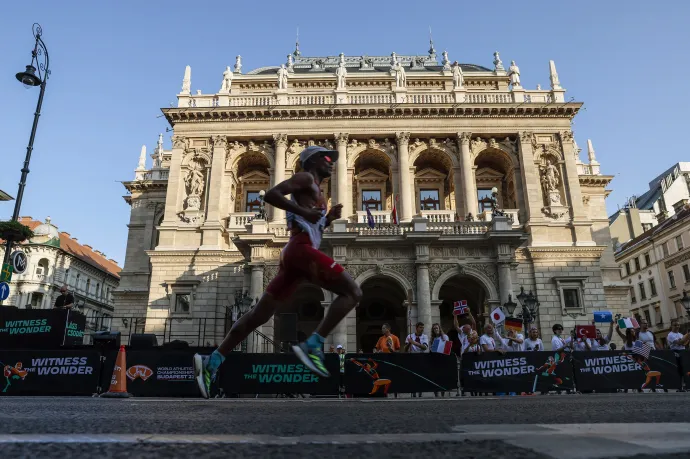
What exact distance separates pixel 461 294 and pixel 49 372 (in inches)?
822

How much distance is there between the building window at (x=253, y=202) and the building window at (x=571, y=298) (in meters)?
A: 18.9

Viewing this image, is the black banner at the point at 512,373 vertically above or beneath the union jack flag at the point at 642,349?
beneath

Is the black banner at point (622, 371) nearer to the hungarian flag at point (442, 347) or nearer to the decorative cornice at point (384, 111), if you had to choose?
the hungarian flag at point (442, 347)

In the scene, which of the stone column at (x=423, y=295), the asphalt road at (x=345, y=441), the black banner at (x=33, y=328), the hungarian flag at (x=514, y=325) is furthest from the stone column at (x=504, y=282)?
the asphalt road at (x=345, y=441)

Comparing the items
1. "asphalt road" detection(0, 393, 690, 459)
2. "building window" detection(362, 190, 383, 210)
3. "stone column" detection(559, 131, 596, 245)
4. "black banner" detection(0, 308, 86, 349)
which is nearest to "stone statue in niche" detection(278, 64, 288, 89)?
"building window" detection(362, 190, 383, 210)

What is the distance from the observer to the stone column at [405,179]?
91.7 ft

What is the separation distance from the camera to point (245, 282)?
939 inches

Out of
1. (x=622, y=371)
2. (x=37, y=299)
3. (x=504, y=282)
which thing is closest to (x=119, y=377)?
(x=622, y=371)

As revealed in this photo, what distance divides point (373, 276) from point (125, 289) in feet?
62.0

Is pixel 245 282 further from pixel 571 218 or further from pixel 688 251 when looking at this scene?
pixel 688 251

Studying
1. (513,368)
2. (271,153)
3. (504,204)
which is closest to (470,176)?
(504,204)

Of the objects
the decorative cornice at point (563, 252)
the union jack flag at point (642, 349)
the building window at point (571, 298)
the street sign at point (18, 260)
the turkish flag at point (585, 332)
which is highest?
the decorative cornice at point (563, 252)

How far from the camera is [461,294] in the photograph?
27.1 m

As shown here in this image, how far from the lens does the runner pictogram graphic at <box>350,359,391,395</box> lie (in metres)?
11.0
